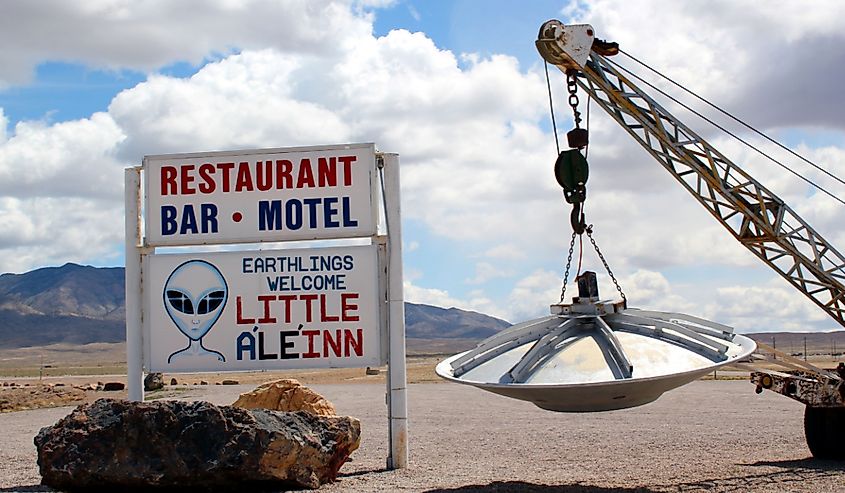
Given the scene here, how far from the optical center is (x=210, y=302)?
48.4 ft

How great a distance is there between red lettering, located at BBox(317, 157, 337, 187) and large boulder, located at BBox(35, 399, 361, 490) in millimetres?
3965

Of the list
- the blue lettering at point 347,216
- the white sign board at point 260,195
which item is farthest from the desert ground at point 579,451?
the white sign board at point 260,195

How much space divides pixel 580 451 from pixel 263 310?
18.3 ft

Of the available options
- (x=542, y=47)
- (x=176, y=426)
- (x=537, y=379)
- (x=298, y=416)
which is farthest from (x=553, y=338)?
(x=542, y=47)

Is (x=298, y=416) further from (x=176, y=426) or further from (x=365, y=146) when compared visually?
(x=365, y=146)

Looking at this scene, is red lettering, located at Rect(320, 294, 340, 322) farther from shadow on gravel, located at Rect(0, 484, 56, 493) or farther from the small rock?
the small rock

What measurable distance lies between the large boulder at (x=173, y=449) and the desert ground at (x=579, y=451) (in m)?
0.74

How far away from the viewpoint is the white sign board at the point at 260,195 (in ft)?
48.2

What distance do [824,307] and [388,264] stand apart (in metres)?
9.77

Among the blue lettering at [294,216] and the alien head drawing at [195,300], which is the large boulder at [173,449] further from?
the blue lettering at [294,216]

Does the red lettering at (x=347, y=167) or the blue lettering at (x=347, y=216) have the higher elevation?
the red lettering at (x=347, y=167)

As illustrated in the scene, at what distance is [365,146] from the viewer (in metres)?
14.7

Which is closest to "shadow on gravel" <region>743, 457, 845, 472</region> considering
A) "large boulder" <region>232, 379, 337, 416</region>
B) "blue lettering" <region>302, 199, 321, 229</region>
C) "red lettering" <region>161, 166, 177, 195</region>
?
"large boulder" <region>232, 379, 337, 416</region>

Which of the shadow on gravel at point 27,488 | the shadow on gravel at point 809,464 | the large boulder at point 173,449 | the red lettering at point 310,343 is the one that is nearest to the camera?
the large boulder at point 173,449
